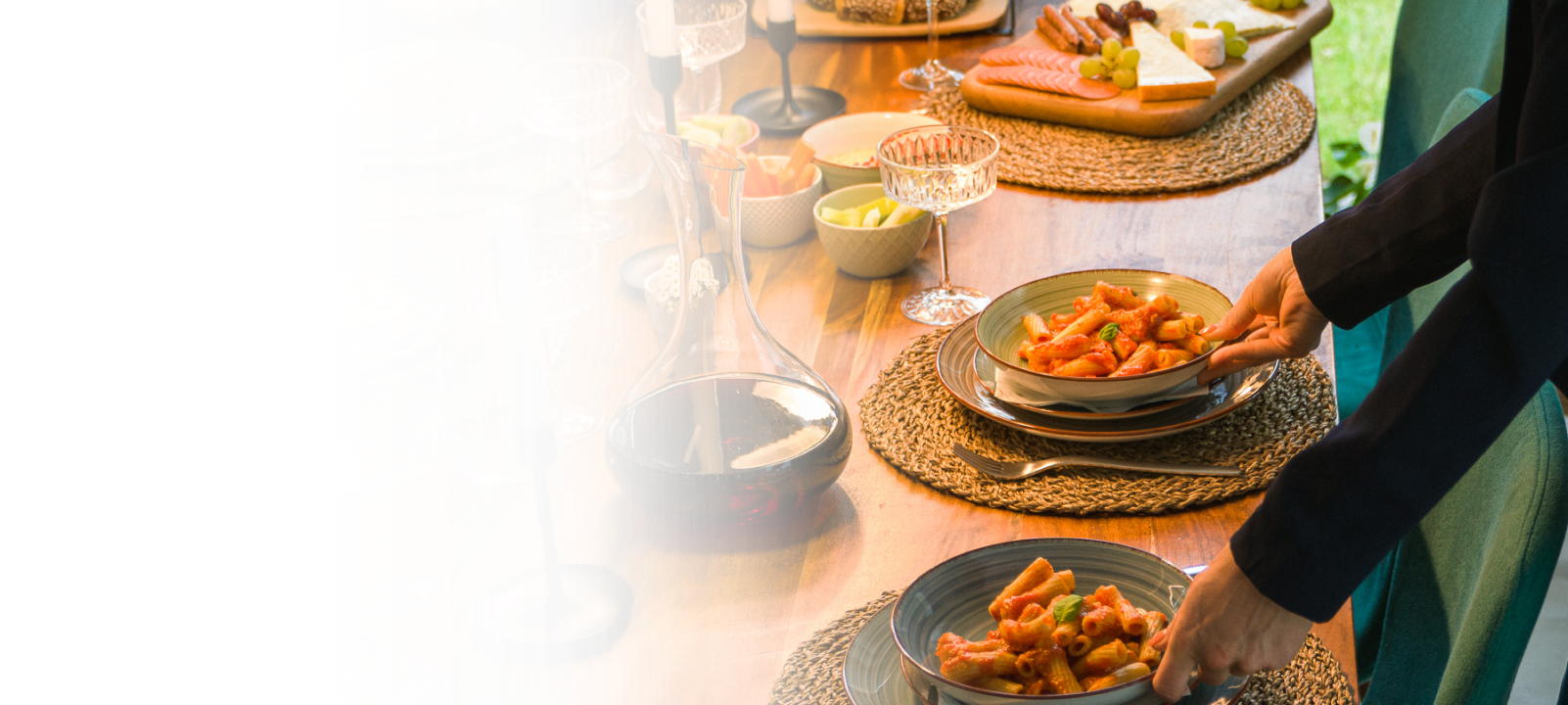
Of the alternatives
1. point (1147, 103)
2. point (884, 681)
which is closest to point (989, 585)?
point (884, 681)

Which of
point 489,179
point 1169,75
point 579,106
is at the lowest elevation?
point 489,179

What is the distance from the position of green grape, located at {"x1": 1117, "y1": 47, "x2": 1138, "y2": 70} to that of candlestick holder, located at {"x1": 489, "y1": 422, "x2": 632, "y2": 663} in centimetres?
135

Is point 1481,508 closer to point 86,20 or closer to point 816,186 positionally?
point 816,186

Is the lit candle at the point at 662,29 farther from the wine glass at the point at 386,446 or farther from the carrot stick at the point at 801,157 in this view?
the wine glass at the point at 386,446

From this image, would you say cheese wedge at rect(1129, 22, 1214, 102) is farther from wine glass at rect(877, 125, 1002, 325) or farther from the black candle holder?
the black candle holder


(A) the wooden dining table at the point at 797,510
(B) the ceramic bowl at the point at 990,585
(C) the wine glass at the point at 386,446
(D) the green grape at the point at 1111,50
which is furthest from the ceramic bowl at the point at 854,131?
(B) the ceramic bowl at the point at 990,585

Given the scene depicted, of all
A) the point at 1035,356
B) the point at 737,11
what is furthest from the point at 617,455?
the point at 737,11

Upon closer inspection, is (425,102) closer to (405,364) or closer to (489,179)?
(489,179)

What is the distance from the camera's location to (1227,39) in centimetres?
207

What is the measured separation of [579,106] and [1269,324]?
83 cm

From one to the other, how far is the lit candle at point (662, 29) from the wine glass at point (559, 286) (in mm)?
355

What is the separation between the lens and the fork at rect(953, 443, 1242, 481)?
1.07m

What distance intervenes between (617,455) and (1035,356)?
0.41 m

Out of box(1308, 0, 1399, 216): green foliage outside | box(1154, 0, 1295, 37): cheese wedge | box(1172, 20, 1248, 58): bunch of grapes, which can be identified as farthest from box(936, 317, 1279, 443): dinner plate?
box(1308, 0, 1399, 216): green foliage outside
